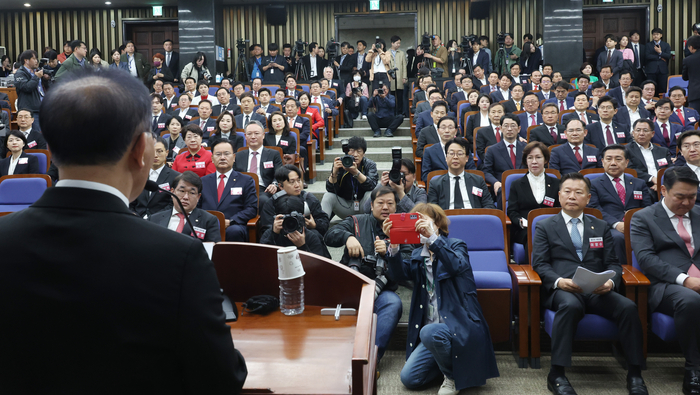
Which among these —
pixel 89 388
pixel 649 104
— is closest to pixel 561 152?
pixel 649 104

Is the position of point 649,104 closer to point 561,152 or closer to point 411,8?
point 561,152

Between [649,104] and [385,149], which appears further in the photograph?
[385,149]

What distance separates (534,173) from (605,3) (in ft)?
26.5

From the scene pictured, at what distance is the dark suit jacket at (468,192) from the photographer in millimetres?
3676

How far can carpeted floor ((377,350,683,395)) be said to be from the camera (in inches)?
94.0

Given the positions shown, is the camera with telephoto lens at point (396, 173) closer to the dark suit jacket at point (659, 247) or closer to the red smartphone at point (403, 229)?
the red smartphone at point (403, 229)

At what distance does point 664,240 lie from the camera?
2666 mm

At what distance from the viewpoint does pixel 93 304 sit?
67 cm

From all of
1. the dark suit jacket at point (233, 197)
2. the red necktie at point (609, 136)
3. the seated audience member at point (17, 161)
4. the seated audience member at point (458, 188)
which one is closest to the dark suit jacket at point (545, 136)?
the red necktie at point (609, 136)

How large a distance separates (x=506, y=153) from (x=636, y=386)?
2.37 m

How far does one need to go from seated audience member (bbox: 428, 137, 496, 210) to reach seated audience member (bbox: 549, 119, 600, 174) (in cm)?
91

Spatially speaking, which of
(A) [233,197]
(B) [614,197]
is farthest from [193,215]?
(B) [614,197]

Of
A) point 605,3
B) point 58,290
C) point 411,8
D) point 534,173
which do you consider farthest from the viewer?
point 411,8

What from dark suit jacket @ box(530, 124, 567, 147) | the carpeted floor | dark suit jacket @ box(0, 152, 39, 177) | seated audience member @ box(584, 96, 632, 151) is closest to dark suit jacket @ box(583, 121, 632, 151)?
seated audience member @ box(584, 96, 632, 151)
